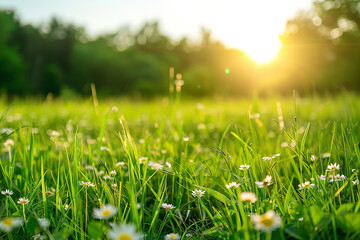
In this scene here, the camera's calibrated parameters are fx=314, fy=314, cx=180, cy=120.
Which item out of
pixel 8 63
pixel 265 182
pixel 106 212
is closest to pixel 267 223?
pixel 265 182

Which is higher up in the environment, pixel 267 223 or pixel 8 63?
pixel 8 63

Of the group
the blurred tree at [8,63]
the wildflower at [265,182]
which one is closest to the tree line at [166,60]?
the blurred tree at [8,63]

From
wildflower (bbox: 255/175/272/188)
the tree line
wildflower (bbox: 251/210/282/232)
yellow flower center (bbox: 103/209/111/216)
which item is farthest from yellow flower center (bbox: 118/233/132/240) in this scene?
the tree line

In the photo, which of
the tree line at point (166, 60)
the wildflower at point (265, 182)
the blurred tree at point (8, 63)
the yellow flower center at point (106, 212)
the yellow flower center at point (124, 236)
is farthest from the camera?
the blurred tree at point (8, 63)

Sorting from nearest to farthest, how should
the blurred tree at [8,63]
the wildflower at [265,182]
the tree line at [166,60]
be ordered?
the wildflower at [265,182] < the tree line at [166,60] < the blurred tree at [8,63]

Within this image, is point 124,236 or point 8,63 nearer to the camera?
point 124,236

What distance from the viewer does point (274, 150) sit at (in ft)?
6.89

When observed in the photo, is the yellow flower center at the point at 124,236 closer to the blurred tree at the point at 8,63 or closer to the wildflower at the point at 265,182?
the wildflower at the point at 265,182

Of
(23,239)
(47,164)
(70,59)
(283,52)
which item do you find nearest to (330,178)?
(23,239)

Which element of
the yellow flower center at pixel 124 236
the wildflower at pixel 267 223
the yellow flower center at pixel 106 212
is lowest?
the wildflower at pixel 267 223

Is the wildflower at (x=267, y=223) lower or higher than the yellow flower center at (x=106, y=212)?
lower

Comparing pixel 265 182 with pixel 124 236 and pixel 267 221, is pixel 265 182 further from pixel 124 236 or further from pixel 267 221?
pixel 124 236

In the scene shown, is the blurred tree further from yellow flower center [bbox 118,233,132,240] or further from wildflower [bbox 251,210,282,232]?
wildflower [bbox 251,210,282,232]

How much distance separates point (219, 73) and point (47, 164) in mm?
38221
